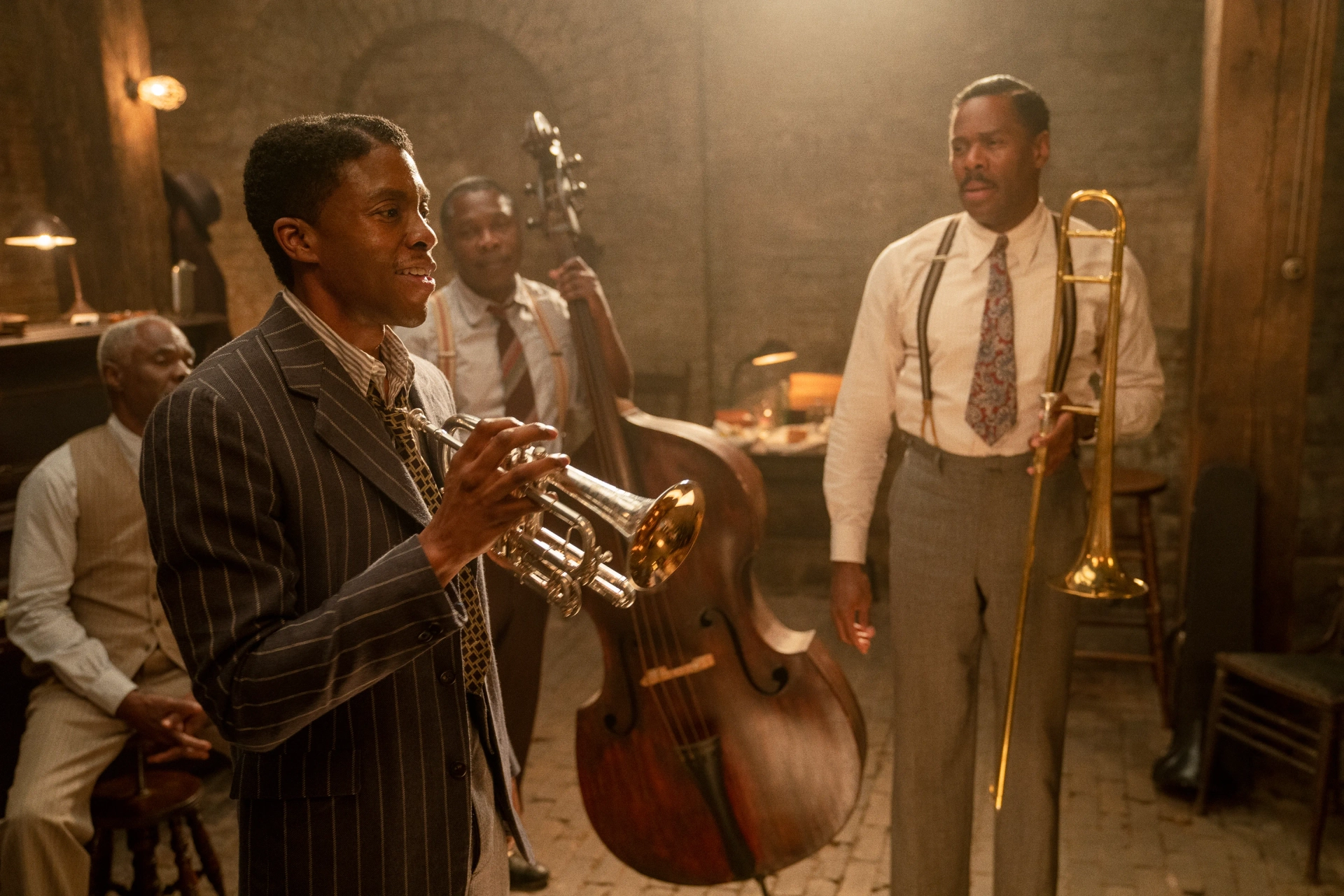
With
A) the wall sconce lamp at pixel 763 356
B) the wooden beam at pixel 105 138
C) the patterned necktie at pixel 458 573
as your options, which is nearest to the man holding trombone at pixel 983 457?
the patterned necktie at pixel 458 573

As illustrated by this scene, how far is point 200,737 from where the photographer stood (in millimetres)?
3582

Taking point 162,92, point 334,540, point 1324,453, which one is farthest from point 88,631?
point 1324,453

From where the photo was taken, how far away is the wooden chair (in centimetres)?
367

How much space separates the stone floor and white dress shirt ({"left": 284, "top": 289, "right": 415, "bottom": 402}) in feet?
8.16

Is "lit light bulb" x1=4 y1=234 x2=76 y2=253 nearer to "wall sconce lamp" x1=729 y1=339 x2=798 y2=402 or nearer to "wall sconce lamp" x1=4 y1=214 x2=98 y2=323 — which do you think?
"wall sconce lamp" x1=4 y1=214 x2=98 y2=323

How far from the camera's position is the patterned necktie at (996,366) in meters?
2.77

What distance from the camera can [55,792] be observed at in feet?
10.2

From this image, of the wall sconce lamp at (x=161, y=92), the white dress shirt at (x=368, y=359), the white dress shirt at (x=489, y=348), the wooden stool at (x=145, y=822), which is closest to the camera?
the white dress shirt at (x=368, y=359)

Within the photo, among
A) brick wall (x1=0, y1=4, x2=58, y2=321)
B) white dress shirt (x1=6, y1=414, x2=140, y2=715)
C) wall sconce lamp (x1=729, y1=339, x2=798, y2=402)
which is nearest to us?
white dress shirt (x1=6, y1=414, x2=140, y2=715)

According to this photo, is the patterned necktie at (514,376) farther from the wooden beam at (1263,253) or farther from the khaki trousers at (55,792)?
the wooden beam at (1263,253)

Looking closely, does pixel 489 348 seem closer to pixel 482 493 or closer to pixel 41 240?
pixel 482 493

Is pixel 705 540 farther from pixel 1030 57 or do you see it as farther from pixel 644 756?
pixel 1030 57

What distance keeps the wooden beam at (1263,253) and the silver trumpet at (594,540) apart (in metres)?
3.06

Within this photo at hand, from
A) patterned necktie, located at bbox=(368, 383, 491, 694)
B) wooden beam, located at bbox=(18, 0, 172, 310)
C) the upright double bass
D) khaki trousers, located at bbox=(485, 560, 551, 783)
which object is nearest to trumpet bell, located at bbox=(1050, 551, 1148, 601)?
the upright double bass
